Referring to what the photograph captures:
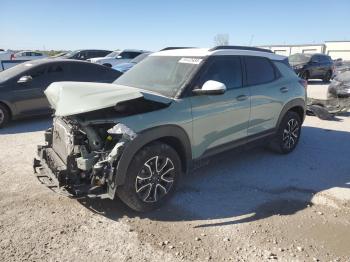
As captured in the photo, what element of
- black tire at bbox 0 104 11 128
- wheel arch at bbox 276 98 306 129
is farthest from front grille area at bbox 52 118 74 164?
black tire at bbox 0 104 11 128

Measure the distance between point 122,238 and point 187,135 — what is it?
1.40 m

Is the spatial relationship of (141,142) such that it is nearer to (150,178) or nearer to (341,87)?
(150,178)

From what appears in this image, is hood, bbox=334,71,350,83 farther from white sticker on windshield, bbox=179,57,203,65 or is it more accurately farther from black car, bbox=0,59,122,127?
white sticker on windshield, bbox=179,57,203,65

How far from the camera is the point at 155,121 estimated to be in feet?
12.5

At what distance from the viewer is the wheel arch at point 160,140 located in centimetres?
356

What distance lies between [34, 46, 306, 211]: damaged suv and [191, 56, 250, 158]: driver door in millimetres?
13

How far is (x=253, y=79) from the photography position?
5203mm

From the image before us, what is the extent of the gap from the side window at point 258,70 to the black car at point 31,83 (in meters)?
5.21

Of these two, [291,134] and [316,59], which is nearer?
[291,134]

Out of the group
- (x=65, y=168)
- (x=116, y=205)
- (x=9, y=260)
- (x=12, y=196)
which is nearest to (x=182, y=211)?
(x=116, y=205)

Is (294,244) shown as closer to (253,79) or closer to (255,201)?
(255,201)

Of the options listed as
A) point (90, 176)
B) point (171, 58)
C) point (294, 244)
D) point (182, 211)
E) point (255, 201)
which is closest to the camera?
point (294, 244)

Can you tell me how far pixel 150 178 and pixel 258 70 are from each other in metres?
2.55

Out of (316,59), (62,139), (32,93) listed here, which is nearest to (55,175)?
(62,139)
